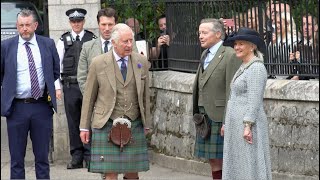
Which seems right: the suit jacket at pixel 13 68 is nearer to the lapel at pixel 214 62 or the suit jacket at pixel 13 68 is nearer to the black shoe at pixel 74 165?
the lapel at pixel 214 62

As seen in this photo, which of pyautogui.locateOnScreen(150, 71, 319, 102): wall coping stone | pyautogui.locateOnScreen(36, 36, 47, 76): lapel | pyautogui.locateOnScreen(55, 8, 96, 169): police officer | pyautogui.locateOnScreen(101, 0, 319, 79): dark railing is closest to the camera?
pyautogui.locateOnScreen(36, 36, 47, 76): lapel

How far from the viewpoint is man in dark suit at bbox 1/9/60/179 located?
1037 cm

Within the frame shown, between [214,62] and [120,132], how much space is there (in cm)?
132

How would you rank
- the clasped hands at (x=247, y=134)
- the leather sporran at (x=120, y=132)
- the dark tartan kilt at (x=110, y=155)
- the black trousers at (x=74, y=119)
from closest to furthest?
the clasped hands at (x=247, y=134) < the leather sporran at (x=120, y=132) < the dark tartan kilt at (x=110, y=155) < the black trousers at (x=74, y=119)

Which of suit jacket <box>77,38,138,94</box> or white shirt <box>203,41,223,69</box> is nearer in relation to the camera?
white shirt <box>203,41,223,69</box>

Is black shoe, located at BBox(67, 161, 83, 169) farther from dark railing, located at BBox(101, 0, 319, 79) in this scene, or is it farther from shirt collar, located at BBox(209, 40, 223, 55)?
shirt collar, located at BBox(209, 40, 223, 55)

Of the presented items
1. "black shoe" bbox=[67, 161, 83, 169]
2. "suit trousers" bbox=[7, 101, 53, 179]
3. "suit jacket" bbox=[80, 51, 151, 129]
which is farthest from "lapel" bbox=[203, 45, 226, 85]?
"black shoe" bbox=[67, 161, 83, 169]

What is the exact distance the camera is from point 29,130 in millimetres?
10625

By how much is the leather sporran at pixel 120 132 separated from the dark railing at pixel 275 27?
2437mm

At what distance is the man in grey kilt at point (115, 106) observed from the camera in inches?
381

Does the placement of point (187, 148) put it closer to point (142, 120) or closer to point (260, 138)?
point (142, 120)

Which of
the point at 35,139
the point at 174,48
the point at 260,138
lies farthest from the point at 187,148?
the point at 260,138

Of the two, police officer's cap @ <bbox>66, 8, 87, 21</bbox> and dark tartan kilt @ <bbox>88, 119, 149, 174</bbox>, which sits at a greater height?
police officer's cap @ <bbox>66, 8, 87, 21</bbox>

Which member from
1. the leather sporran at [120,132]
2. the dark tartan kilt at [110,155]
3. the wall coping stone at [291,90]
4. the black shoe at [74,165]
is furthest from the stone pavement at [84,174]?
the leather sporran at [120,132]
